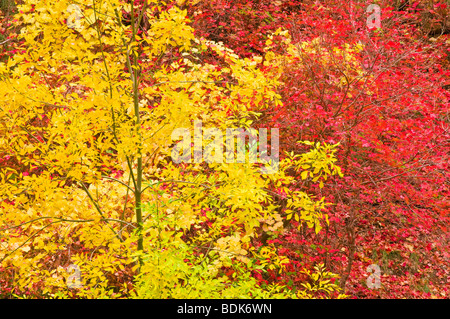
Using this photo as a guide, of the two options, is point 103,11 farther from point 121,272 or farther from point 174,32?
point 121,272

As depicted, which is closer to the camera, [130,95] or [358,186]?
[130,95]

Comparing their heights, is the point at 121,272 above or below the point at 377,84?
below

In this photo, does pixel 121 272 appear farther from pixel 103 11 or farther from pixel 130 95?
pixel 103 11

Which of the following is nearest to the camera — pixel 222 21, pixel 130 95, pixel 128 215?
pixel 130 95

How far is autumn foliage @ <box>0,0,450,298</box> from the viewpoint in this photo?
108 inches

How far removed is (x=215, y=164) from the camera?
2.91m

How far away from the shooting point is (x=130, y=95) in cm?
320

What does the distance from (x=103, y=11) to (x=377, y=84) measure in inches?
161

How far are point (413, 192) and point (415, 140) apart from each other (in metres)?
0.72

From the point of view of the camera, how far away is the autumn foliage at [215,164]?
9.04 feet

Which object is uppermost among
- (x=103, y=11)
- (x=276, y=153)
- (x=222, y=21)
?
(x=222, y=21)
